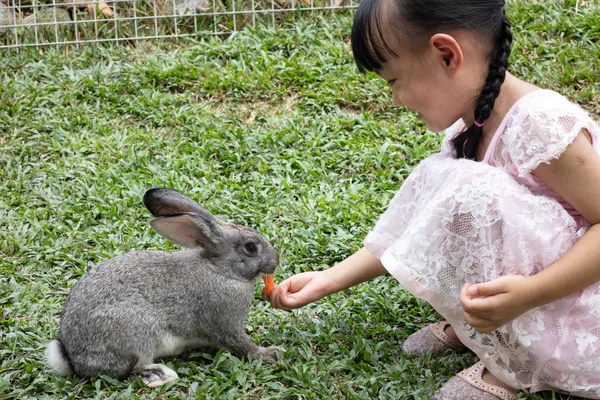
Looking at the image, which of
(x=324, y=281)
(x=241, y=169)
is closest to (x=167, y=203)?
(x=324, y=281)

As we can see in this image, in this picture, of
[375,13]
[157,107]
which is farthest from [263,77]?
[375,13]

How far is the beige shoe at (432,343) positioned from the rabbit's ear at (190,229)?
2.87 ft

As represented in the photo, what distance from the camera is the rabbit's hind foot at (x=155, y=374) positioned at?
9.95ft

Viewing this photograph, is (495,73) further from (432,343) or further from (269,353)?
(269,353)

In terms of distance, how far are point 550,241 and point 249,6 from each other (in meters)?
4.01

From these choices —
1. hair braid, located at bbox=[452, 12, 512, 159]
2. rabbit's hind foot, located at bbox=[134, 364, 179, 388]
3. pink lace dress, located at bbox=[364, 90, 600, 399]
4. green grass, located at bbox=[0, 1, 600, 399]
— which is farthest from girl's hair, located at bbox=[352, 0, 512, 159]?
rabbit's hind foot, located at bbox=[134, 364, 179, 388]

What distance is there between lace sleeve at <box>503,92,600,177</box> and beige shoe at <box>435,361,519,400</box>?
77 cm

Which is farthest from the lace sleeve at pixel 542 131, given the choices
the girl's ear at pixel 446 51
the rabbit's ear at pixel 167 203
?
the rabbit's ear at pixel 167 203

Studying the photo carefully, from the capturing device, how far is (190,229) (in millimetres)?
3242

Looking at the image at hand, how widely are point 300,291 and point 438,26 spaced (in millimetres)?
1204

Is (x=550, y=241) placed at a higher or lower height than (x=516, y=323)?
higher

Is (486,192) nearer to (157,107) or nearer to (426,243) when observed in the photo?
(426,243)

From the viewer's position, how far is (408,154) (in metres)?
4.68

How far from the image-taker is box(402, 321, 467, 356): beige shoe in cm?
321
